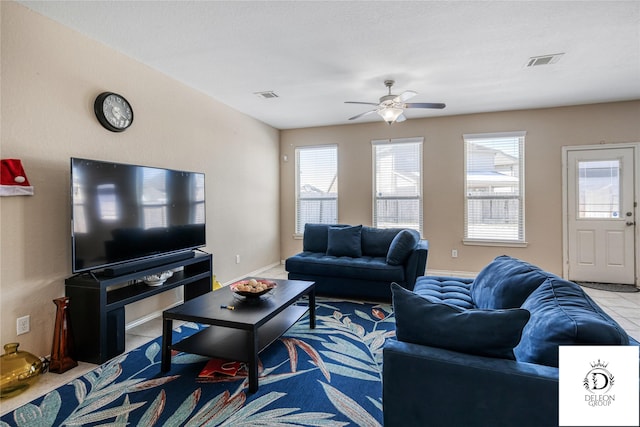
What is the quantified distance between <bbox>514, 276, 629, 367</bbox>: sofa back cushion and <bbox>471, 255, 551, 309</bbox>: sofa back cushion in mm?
261

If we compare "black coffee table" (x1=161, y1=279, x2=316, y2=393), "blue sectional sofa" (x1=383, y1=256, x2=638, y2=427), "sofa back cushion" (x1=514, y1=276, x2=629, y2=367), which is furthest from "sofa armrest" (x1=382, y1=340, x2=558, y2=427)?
"black coffee table" (x1=161, y1=279, x2=316, y2=393)

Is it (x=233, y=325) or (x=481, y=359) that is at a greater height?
(x=481, y=359)

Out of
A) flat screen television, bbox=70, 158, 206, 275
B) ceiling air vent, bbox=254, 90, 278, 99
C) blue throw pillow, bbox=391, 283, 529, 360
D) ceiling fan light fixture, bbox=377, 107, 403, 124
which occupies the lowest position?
blue throw pillow, bbox=391, 283, 529, 360

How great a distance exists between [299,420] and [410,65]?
11.2ft

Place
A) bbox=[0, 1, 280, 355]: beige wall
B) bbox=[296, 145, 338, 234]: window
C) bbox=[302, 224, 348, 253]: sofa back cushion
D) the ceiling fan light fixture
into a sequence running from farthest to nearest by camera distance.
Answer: bbox=[296, 145, 338, 234]: window → bbox=[302, 224, 348, 253]: sofa back cushion → the ceiling fan light fixture → bbox=[0, 1, 280, 355]: beige wall

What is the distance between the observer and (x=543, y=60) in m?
3.33

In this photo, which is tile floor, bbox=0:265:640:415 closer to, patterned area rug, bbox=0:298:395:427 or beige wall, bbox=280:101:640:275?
patterned area rug, bbox=0:298:395:427

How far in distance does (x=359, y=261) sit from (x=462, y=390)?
2849 millimetres

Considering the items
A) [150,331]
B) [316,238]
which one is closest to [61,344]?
[150,331]

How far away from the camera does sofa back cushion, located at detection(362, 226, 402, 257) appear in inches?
173

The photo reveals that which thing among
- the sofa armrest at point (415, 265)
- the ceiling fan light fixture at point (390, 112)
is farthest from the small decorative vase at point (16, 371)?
the ceiling fan light fixture at point (390, 112)

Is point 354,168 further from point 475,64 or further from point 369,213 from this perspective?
point 475,64

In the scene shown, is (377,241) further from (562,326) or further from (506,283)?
(562,326)

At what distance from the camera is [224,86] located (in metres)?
4.00
